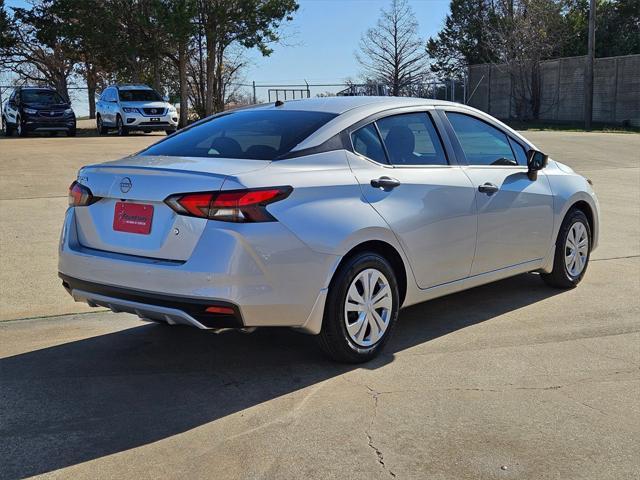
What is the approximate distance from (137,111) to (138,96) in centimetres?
105

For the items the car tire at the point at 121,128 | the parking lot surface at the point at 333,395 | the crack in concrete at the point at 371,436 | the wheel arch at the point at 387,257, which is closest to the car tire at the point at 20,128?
the car tire at the point at 121,128

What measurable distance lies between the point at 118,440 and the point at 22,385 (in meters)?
1.08

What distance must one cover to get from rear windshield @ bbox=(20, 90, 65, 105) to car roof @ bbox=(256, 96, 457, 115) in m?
22.9

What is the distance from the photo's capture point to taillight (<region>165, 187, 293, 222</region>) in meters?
4.19

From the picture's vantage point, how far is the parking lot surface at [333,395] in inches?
142

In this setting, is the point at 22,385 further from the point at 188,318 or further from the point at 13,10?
the point at 13,10

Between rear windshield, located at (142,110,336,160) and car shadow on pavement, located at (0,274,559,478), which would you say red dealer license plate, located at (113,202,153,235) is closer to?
rear windshield, located at (142,110,336,160)

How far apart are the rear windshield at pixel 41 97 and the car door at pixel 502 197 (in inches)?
917

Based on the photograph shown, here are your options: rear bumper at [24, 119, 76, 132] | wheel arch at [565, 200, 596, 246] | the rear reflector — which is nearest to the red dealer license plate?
the rear reflector

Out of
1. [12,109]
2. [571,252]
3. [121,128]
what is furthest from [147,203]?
[12,109]

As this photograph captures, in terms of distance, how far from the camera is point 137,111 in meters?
25.5

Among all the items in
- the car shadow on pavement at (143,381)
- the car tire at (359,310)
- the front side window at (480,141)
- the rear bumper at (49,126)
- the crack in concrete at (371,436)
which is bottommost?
the crack in concrete at (371,436)

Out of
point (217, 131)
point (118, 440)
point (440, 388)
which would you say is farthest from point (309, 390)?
point (217, 131)

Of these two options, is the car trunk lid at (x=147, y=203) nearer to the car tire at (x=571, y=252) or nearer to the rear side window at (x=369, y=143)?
the rear side window at (x=369, y=143)
